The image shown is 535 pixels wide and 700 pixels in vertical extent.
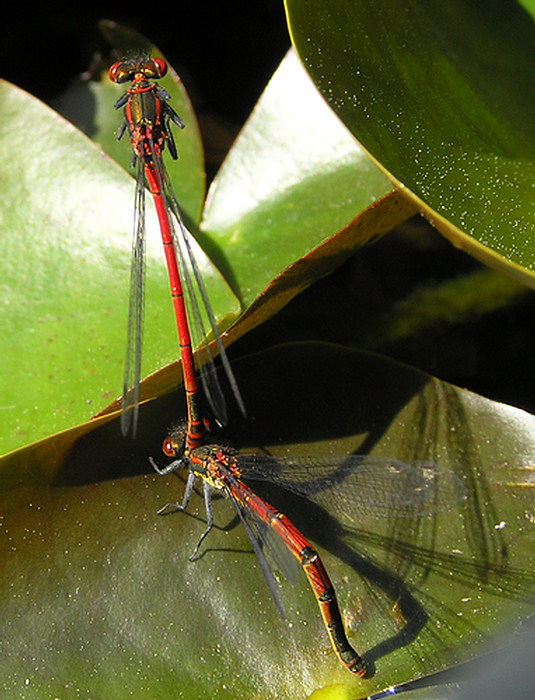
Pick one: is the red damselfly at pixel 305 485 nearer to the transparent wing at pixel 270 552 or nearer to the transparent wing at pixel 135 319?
the transparent wing at pixel 270 552

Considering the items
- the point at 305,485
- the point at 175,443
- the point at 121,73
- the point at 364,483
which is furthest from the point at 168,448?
the point at 121,73

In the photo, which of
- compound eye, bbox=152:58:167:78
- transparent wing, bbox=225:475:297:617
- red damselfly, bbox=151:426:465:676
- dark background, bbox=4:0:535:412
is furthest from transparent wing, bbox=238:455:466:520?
compound eye, bbox=152:58:167:78

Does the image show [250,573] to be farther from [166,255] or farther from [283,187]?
[283,187]

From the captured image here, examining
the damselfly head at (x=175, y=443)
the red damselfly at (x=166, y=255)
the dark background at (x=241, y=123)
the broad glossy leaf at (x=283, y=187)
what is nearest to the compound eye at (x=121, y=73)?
the red damselfly at (x=166, y=255)

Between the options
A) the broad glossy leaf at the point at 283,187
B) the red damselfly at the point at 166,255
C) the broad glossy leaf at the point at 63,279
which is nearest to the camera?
the red damselfly at the point at 166,255

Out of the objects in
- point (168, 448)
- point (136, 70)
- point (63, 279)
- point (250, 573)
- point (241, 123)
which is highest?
point (241, 123)

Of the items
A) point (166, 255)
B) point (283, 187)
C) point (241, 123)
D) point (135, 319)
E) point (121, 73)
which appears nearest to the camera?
point (121, 73)

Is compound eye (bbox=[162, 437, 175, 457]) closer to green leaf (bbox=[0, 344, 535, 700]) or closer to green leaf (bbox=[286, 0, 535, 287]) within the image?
green leaf (bbox=[0, 344, 535, 700])

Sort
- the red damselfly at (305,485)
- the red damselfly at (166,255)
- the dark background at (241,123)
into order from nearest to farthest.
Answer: the red damselfly at (166,255), the red damselfly at (305,485), the dark background at (241,123)
